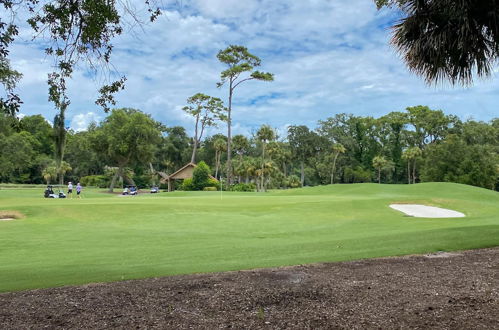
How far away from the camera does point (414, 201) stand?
2753cm

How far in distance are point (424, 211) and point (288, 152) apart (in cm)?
5493

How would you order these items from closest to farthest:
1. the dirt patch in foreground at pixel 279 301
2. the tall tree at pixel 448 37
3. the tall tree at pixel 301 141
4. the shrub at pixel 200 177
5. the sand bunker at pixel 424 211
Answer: the dirt patch in foreground at pixel 279 301 < the tall tree at pixel 448 37 < the sand bunker at pixel 424 211 < the shrub at pixel 200 177 < the tall tree at pixel 301 141

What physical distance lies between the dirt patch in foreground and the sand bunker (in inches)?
669

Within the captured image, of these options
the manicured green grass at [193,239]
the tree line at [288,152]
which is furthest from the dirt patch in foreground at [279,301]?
the tree line at [288,152]

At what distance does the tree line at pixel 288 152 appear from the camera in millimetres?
56531

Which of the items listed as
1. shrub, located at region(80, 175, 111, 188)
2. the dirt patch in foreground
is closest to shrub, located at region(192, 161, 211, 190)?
shrub, located at region(80, 175, 111, 188)

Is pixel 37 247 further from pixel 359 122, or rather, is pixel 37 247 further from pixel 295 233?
pixel 359 122

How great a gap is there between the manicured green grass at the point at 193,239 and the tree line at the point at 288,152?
34.0 metres

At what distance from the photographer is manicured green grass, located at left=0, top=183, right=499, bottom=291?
26.1 ft

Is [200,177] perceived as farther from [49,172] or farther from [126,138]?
[49,172]

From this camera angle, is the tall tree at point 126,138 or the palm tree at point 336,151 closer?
the tall tree at point 126,138

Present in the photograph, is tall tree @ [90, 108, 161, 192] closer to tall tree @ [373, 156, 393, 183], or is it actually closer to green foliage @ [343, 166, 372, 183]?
green foliage @ [343, 166, 372, 183]

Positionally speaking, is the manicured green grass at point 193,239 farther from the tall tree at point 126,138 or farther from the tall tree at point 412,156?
the tall tree at point 412,156

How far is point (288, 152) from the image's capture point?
258 feet
